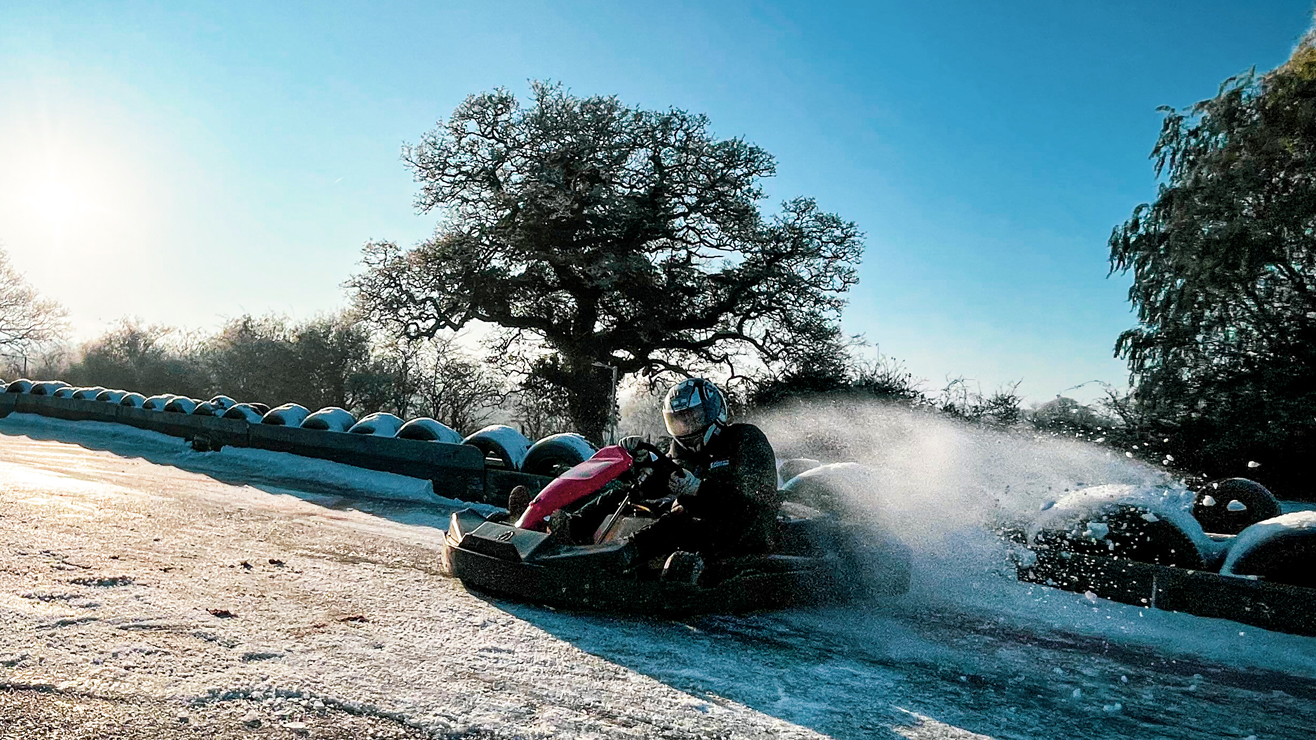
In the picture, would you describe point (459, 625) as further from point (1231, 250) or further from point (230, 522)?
point (1231, 250)

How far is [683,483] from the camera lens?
4.41 metres

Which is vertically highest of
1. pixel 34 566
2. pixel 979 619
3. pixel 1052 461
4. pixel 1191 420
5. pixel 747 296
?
pixel 747 296

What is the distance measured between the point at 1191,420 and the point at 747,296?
455 inches

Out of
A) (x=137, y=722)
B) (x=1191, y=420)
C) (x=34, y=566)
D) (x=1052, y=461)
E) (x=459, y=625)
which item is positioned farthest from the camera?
Answer: (x=1191, y=420)

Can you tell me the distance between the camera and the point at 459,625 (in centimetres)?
363

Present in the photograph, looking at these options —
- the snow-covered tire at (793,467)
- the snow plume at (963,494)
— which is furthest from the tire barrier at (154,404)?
the snow plume at (963,494)

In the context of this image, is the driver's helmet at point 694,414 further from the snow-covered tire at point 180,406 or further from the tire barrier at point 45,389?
the tire barrier at point 45,389

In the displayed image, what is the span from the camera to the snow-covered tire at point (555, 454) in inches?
348

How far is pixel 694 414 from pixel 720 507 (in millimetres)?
628

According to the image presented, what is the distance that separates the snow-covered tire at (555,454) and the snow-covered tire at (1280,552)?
5937 mm

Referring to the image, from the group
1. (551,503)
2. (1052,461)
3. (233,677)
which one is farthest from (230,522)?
(1052,461)

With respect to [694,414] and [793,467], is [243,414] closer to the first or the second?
[793,467]

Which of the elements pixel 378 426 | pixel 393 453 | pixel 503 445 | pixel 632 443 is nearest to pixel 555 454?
pixel 503 445

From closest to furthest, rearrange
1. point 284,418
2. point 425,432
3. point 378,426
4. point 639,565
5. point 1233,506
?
point 639,565 < point 1233,506 < point 425,432 < point 378,426 < point 284,418
